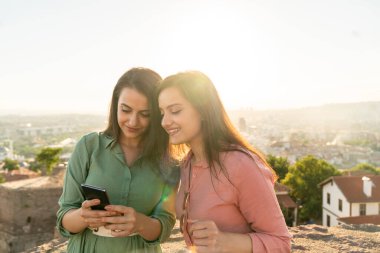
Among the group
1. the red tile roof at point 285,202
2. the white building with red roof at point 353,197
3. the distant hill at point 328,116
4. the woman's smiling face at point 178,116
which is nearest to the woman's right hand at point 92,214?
the woman's smiling face at point 178,116

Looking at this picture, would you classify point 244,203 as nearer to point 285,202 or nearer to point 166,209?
point 166,209

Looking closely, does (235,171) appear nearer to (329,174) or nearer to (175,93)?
(175,93)

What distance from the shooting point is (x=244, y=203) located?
211 centimetres

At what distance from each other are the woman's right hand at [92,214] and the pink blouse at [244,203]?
46 cm

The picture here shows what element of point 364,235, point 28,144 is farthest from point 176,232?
point 28,144

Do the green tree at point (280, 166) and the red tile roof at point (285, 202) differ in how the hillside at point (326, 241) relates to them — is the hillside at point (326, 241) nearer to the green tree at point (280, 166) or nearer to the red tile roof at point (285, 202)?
the red tile roof at point (285, 202)

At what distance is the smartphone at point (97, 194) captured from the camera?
7.12 ft

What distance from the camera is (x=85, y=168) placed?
2564 millimetres

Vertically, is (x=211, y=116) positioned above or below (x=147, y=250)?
above

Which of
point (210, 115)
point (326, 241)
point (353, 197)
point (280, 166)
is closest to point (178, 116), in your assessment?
point (210, 115)

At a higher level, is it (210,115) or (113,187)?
(210,115)

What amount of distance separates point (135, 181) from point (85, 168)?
1.04ft

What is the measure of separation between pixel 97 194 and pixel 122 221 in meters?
0.21

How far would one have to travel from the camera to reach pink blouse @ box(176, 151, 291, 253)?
207cm
